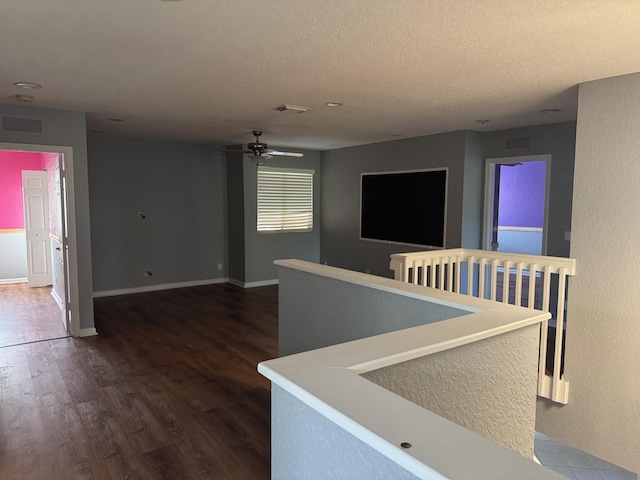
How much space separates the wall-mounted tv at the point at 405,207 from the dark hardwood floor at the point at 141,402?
2506mm

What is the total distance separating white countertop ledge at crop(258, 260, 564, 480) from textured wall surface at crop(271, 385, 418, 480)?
40 mm

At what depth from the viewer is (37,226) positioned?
7473 mm

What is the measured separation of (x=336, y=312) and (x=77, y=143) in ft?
11.4

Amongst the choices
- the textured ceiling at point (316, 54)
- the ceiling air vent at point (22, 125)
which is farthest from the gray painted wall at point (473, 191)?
the ceiling air vent at point (22, 125)

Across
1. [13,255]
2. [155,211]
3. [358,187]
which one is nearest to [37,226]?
[13,255]

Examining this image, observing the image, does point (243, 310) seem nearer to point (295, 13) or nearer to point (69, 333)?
point (69, 333)

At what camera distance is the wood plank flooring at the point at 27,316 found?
4.88 m

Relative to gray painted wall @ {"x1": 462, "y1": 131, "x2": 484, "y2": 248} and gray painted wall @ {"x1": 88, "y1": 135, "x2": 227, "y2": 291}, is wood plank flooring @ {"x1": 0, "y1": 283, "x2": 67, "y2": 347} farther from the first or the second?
gray painted wall @ {"x1": 462, "y1": 131, "x2": 484, "y2": 248}

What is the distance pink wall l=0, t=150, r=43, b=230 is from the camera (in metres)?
7.43

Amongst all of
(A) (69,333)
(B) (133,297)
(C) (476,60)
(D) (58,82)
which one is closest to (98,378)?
(A) (69,333)

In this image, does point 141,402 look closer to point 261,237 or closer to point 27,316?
point 27,316

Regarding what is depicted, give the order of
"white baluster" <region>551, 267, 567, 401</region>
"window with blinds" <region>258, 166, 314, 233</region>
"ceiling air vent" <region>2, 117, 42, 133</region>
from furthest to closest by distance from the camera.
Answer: "window with blinds" <region>258, 166, 314, 233</region>
"ceiling air vent" <region>2, 117, 42, 133</region>
"white baluster" <region>551, 267, 567, 401</region>

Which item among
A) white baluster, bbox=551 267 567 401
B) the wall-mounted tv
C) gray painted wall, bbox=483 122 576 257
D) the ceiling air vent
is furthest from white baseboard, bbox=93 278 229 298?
white baluster, bbox=551 267 567 401

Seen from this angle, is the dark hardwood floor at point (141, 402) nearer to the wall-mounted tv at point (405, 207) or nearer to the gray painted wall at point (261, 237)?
the gray painted wall at point (261, 237)
